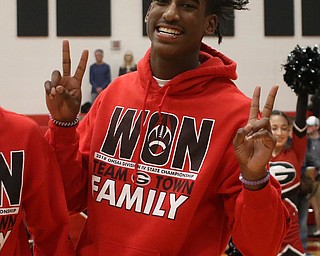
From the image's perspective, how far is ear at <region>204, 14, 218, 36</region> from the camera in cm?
224

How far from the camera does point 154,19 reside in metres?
2.19

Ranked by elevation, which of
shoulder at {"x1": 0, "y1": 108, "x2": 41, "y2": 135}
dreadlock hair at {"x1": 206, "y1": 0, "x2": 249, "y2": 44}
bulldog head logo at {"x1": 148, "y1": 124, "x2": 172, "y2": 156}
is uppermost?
dreadlock hair at {"x1": 206, "y1": 0, "x2": 249, "y2": 44}

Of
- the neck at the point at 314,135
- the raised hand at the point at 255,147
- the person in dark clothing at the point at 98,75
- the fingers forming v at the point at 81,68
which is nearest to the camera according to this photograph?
the raised hand at the point at 255,147

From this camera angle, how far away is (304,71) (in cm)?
466

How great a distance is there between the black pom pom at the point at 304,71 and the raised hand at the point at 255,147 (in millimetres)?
2809

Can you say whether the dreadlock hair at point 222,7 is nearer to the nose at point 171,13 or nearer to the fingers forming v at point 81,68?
the nose at point 171,13

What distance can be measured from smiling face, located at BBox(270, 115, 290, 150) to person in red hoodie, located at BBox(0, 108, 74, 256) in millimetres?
3018

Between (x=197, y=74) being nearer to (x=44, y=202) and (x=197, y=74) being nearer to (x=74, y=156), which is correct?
(x=74, y=156)

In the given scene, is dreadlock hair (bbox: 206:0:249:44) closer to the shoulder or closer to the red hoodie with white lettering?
the red hoodie with white lettering

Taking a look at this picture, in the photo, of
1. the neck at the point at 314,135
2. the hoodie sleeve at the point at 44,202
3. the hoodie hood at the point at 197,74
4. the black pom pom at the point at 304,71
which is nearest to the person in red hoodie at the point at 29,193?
the hoodie sleeve at the point at 44,202

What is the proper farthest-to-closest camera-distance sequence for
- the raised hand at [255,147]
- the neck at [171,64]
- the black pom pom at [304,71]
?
1. the black pom pom at [304,71]
2. the neck at [171,64]
3. the raised hand at [255,147]

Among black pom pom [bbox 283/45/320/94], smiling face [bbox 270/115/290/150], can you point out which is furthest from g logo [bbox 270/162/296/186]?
black pom pom [bbox 283/45/320/94]

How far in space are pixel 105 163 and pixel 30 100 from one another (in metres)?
10.7

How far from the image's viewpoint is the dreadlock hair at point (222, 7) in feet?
7.39
